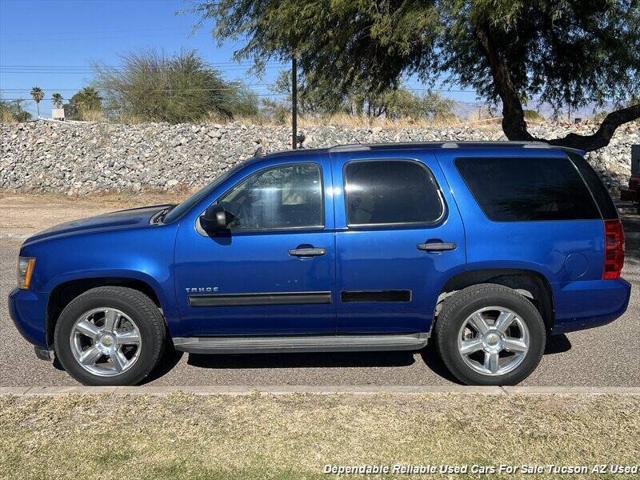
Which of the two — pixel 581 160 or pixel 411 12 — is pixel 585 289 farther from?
pixel 411 12

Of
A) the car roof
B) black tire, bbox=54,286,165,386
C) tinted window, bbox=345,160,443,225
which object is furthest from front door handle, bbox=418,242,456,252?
black tire, bbox=54,286,165,386

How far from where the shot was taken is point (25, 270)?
4.74 meters

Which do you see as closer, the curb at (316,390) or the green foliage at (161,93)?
the curb at (316,390)

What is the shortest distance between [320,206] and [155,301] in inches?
58.9

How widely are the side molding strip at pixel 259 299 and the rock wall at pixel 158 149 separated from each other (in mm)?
16443

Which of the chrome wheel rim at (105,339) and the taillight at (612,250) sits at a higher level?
the taillight at (612,250)

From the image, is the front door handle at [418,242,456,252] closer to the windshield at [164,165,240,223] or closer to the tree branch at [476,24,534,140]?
the windshield at [164,165,240,223]

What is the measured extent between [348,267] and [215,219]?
1.04 metres

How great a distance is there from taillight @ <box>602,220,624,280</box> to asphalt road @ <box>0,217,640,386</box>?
0.87 m

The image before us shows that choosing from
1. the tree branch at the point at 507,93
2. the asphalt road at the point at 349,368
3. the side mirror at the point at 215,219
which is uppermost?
the tree branch at the point at 507,93

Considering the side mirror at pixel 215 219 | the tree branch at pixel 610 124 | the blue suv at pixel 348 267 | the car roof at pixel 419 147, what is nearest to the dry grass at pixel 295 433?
the blue suv at pixel 348 267

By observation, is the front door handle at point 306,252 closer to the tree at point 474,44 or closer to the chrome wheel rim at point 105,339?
the chrome wheel rim at point 105,339

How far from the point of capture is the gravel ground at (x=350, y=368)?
4.90 metres

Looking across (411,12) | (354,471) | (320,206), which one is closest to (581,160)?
(320,206)
